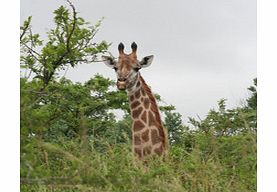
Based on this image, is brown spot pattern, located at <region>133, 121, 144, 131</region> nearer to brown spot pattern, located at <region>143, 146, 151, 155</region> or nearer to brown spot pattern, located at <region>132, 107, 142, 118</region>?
brown spot pattern, located at <region>132, 107, 142, 118</region>

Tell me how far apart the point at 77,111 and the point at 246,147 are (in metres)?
8.20

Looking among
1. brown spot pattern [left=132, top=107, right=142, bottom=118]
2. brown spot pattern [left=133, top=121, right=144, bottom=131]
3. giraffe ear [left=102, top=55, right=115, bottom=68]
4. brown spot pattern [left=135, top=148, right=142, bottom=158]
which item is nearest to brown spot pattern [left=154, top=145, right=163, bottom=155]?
brown spot pattern [left=135, top=148, right=142, bottom=158]

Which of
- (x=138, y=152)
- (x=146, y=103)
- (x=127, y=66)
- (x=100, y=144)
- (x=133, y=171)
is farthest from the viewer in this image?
(x=100, y=144)

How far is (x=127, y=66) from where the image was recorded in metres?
8.61

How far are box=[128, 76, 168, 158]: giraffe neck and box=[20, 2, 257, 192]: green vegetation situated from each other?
0.71ft

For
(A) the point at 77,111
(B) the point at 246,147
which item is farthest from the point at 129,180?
(A) the point at 77,111

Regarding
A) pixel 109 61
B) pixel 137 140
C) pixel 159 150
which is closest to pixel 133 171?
pixel 159 150

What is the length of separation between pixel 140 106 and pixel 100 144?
5.50ft

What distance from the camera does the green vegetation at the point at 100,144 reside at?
168 inches

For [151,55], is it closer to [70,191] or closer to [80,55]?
[70,191]

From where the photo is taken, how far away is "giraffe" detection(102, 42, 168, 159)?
851 centimetres

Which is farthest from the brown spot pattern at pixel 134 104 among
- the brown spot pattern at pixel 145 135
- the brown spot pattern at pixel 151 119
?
the brown spot pattern at pixel 145 135

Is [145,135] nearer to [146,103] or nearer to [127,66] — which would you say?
[146,103]
